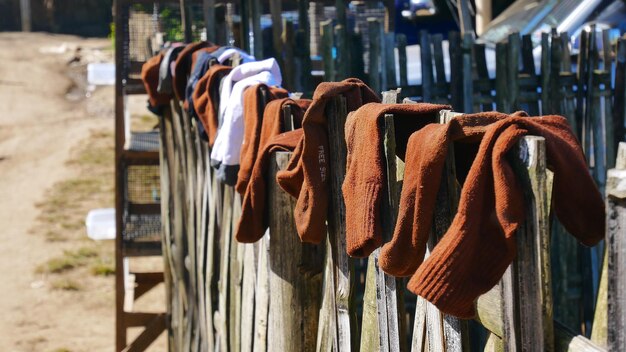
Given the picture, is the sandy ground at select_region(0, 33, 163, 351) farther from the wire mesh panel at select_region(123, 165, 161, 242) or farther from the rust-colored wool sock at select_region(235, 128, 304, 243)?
the rust-colored wool sock at select_region(235, 128, 304, 243)

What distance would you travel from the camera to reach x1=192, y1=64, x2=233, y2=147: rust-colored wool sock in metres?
4.58

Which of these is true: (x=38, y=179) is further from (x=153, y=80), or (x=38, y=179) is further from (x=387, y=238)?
(x=387, y=238)

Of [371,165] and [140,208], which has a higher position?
[371,165]

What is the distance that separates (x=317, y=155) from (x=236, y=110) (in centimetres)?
119

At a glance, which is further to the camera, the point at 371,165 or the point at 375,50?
the point at 375,50

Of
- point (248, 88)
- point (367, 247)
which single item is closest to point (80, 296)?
point (248, 88)

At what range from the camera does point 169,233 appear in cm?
739

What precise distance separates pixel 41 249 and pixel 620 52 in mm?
10240

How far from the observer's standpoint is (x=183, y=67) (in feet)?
18.8

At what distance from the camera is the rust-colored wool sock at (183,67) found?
5684 mm

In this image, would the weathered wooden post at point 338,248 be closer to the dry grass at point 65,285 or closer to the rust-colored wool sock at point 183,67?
the rust-colored wool sock at point 183,67

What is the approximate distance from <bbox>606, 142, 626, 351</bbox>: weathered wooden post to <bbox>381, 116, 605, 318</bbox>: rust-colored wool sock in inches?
9.3

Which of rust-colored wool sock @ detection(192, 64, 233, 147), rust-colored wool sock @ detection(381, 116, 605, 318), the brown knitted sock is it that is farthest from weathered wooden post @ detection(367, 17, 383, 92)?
rust-colored wool sock @ detection(381, 116, 605, 318)

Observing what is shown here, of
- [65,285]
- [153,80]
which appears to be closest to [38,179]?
[65,285]
